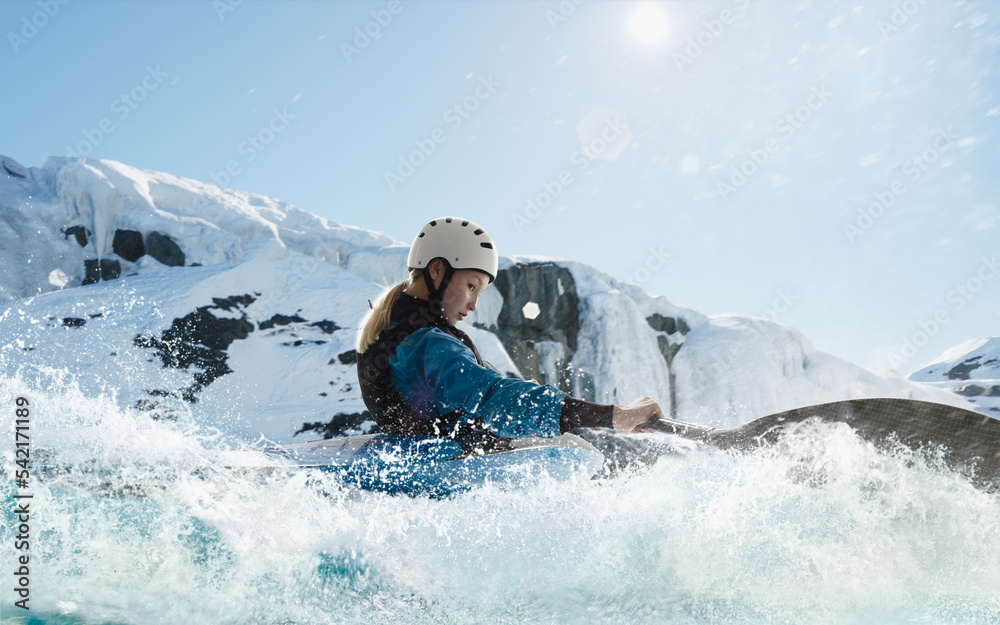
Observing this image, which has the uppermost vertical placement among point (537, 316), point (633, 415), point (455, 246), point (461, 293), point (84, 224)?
point (84, 224)

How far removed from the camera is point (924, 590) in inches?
59.9

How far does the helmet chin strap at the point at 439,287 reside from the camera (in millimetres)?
2201

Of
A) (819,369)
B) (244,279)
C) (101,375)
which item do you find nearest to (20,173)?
(244,279)

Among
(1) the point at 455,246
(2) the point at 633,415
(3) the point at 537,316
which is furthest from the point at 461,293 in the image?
(3) the point at 537,316

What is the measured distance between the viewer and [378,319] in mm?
2094

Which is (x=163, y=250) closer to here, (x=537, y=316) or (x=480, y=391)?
(x=537, y=316)

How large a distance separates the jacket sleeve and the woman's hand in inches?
7.6

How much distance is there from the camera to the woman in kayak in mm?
1614

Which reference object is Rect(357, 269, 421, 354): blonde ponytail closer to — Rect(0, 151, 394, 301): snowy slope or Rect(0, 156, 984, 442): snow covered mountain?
Rect(0, 156, 984, 442): snow covered mountain

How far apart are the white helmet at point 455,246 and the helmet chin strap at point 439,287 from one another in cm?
3

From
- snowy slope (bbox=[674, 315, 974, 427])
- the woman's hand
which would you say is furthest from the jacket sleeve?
snowy slope (bbox=[674, 315, 974, 427])

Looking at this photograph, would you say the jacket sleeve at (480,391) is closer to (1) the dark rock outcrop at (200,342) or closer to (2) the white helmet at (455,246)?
(2) the white helmet at (455,246)

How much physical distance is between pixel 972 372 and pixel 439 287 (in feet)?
91.9

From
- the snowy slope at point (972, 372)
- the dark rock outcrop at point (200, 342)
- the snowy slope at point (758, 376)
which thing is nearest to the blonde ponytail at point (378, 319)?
the dark rock outcrop at point (200, 342)
